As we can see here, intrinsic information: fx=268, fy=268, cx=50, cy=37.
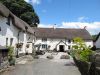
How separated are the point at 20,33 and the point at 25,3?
35.1m

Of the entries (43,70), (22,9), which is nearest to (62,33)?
(22,9)

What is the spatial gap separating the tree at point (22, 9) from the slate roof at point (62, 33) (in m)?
6.76

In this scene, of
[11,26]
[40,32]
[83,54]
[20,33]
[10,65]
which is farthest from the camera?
[40,32]

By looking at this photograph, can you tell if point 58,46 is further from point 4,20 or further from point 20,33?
point 4,20

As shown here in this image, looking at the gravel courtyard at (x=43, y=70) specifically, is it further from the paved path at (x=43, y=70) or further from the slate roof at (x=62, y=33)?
the slate roof at (x=62, y=33)

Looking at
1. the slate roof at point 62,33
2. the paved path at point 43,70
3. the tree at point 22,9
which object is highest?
the tree at point 22,9

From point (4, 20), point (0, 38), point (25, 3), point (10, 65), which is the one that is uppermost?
point (25, 3)

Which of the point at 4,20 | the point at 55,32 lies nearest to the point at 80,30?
the point at 55,32

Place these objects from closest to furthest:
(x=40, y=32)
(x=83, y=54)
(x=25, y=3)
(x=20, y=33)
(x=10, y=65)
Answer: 1. (x=10, y=65)
2. (x=83, y=54)
3. (x=20, y=33)
4. (x=25, y=3)
5. (x=40, y=32)

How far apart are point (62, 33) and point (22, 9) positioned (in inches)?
654

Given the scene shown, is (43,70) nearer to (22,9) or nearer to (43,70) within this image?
(43,70)

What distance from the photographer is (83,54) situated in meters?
33.2

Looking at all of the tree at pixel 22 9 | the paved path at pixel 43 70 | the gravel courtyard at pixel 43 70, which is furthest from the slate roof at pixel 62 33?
the paved path at pixel 43 70

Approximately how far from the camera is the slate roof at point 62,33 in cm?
8481
